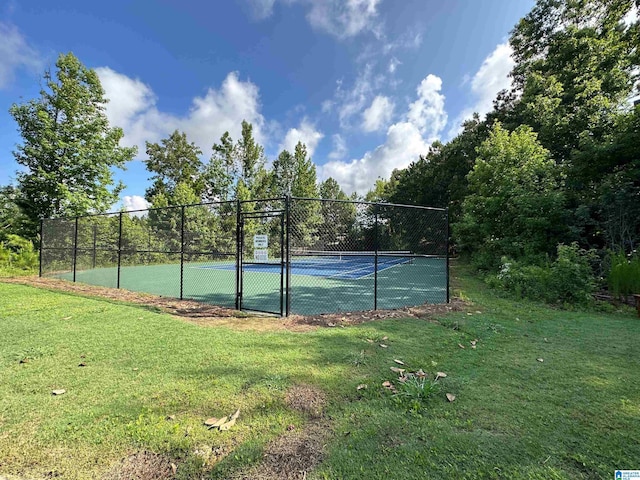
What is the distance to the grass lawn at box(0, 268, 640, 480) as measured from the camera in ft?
5.12

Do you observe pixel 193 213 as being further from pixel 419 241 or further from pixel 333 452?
pixel 333 452

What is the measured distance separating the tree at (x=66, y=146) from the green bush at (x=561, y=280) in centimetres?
1617

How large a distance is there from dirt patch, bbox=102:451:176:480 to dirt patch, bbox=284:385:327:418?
820 mm

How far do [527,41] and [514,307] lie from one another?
18.4 m

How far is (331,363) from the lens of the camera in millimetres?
2854

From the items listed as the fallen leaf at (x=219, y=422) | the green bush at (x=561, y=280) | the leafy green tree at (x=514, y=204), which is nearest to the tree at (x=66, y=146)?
the fallen leaf at (x=219, y=422)

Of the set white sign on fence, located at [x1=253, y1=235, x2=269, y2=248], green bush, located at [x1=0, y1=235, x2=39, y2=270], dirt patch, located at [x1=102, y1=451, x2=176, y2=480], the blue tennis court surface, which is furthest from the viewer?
the blue tennis court surface

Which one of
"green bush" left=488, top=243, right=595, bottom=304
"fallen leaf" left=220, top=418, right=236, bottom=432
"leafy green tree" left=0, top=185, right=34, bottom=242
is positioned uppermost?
"leafy green tree" left=0, top=185, right=34, bottom=242

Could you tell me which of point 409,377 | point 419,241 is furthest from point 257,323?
point 419,241

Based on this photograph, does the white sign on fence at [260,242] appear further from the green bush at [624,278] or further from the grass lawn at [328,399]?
the green bush at [624,278]

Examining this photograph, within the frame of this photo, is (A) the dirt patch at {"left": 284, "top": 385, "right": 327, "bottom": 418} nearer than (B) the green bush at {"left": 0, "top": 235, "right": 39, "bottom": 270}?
Yes

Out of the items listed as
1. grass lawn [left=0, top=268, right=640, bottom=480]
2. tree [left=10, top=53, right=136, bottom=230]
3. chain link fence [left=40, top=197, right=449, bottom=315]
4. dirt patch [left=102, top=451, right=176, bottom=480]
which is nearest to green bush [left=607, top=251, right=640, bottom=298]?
grass lawn [left=0, top=268, right=640, bottom=480]

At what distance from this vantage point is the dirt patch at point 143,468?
145 centimetres

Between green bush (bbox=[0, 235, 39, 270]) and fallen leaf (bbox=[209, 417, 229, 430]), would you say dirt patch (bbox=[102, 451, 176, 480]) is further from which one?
green bush (bbox=[0, 235, 39, 270])
